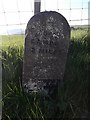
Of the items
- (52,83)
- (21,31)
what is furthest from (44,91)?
(21,31)

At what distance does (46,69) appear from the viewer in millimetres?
4316

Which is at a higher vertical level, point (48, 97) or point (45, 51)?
point (45, 51)

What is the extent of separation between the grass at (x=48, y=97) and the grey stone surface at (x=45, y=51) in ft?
0.58

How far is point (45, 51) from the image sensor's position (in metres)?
4.29

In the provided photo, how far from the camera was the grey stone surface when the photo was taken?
13.9 ft

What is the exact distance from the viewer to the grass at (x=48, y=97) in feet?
12.5

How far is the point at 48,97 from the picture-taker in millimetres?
4168

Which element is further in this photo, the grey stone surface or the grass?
the grey stone surface

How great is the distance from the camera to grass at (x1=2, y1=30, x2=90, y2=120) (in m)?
3.81

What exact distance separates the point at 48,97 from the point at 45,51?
63cm

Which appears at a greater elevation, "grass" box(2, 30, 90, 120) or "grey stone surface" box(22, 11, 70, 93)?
"grey stone surface" box(22, 11, 70, 93)

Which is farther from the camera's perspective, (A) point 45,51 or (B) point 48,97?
(A) point 45,51

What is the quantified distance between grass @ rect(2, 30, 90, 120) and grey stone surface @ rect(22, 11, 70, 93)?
18cm

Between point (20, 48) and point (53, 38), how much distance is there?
1.22m
